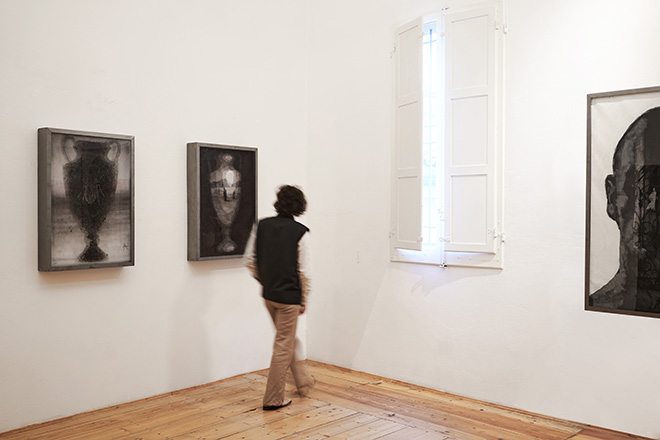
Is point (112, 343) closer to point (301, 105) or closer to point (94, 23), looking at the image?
point (94, 23)

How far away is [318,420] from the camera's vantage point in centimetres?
460

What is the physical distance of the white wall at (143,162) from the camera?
4.44 meters

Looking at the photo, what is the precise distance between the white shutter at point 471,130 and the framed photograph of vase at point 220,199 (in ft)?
6.20

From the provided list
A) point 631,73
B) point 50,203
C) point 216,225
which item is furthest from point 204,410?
point 631,73

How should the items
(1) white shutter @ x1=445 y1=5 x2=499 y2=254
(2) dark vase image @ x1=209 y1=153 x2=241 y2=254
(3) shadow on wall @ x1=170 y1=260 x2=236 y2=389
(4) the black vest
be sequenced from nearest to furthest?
1. (4) the black vest
2. (1) white shutter @ x1=445 y1=5 x2=499 y2=254
3. (3) shadow on wall @ x1=170 y1=260 x2=236 y2=389
4. (2) dark vase image @ x1=209 y1=153 x2=241 y2=254

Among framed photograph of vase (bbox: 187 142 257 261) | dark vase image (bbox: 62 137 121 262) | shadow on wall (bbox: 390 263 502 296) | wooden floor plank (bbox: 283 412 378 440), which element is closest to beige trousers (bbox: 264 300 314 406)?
wooden floor plank (bbox: 283 412 378 440)

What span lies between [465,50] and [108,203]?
3153 mm

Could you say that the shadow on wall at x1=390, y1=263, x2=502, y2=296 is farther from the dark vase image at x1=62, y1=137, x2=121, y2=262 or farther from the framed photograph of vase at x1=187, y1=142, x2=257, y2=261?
the dark vase image at x1=62, y1=137, x2=121, y2=262

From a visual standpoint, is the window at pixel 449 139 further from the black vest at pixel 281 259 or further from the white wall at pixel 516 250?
the black vest at pixel 281 259

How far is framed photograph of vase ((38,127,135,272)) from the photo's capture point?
14.6 ft

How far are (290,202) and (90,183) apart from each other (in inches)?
60.2

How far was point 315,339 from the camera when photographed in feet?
21.6

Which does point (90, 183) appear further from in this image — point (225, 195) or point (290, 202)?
point (290, 202)

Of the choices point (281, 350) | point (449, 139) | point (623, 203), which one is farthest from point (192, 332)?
point (623, 203)
